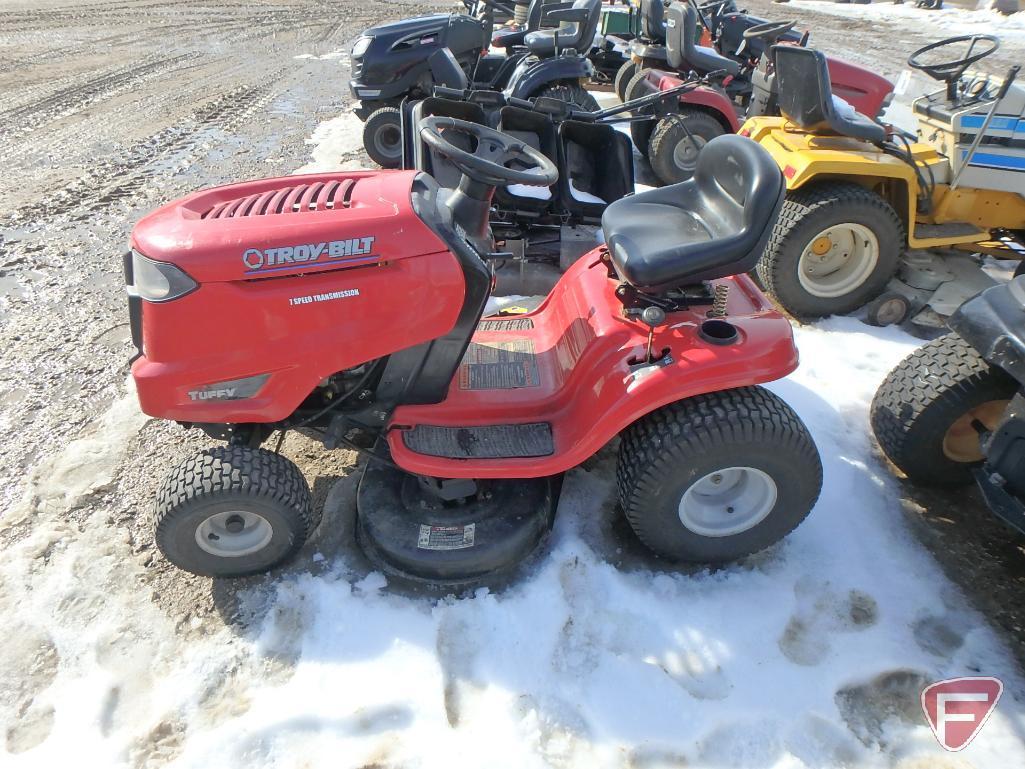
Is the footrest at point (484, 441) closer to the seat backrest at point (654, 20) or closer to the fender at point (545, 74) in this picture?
the fender at point (545, 74)

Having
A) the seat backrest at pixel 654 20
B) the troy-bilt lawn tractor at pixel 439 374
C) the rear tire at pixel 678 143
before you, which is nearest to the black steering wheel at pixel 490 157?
the troy-bilt lawn tractor at pixel 439 374

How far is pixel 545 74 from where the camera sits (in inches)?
227

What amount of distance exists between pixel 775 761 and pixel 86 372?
335cm

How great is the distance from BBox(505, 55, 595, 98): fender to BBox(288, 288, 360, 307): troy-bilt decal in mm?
4378

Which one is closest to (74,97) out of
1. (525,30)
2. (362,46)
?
(362,46)

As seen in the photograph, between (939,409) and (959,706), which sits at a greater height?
(939,409)

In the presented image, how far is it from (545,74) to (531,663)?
16.8 ft

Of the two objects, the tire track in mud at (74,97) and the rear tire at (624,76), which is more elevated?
the rear tire at (624,76)

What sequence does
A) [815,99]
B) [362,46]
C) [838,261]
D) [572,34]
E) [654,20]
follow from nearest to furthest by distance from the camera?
1. [815,99]
2. [838,261]
3. [362,46]
4. [572,34]
5. [654,20]

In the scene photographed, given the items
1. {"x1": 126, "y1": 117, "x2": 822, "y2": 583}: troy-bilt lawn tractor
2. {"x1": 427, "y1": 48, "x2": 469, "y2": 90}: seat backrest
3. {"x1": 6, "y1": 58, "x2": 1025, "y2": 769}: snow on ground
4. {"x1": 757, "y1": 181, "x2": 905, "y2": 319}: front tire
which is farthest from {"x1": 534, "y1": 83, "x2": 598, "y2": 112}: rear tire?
{"x1": 6, "y1": 58, "x2": 1025, "y2": 769}: snow on ground

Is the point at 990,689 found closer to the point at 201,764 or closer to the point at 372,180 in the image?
the point at 201,764

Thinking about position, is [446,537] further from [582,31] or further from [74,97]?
[74,97]

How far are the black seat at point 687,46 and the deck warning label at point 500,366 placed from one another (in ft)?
15.8

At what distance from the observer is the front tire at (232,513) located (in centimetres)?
205
